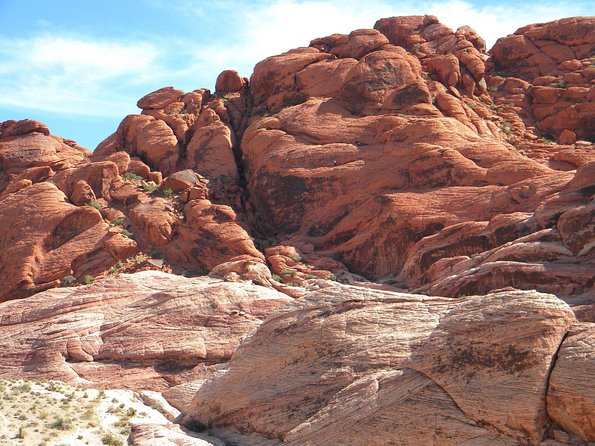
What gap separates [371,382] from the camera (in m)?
16.0

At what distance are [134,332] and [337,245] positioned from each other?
16.1m

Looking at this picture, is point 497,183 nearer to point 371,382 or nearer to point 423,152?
point 423,152

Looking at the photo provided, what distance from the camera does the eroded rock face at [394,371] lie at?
563 inches

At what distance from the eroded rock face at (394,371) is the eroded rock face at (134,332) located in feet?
16.0

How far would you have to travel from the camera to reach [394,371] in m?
16.0

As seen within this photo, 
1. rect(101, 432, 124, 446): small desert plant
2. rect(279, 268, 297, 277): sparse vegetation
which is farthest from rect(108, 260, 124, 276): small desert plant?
rect(101, 432, 124, 446): small desert plant

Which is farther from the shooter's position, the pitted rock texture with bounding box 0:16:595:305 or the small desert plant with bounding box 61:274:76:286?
the small desert plant with bounding box 61:274:76:286

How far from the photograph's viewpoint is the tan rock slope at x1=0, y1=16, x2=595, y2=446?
15.2 m

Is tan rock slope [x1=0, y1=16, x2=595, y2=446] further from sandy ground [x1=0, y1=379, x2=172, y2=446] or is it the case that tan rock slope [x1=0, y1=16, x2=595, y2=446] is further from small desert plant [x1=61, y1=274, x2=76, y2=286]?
sandy ground [x1=0, y1=379, x2=172, y2=446]

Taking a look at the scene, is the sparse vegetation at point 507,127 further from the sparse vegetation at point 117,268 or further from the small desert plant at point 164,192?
the sparse vegetation at point 117,268

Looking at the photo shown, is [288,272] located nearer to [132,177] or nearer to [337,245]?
[337,245]

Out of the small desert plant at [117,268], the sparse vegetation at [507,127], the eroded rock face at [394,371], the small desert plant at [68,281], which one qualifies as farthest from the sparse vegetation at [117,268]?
the sparse vegetation at [507,127]

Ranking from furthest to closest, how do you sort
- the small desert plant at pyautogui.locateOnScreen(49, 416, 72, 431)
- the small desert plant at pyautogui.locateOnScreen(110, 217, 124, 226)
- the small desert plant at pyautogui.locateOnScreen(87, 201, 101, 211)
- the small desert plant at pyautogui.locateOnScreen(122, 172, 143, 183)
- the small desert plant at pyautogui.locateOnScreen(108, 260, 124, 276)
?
the small desert plant at pyautogui.locateOnScreen(122, 172, 143, 183)
the small desert plant at pyautogui.locateOnScreen(87, 201, 101, 211)
the small desert plant at pyautogui.locateOnScreen(110, 217, 124, 226)
the small desert plant at pyautogui.locateOnScreen(108, 260, 124, 276)
the small desert plant at pyautogui.locateOnScreen(49, 416, 72, 431)

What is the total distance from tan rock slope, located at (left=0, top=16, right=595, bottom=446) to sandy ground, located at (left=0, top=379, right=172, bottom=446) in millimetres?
986
